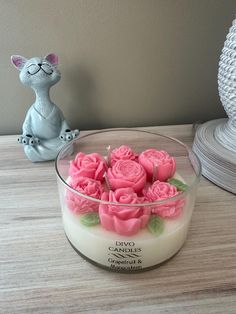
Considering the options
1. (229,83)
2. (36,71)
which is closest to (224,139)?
(229,83)

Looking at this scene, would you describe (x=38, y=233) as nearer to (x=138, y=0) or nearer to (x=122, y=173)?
(x=122, y=173)

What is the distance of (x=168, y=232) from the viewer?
1.13 ft

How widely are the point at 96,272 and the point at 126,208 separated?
3.6 inches

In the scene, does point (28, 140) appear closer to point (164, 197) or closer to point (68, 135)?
point (68, 135)

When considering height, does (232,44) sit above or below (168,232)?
above

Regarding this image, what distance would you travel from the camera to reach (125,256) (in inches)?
13.3

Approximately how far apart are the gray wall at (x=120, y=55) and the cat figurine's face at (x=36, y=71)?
0.22 feet

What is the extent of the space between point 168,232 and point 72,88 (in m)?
0.35

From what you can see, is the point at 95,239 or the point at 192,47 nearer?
the point at 95,239

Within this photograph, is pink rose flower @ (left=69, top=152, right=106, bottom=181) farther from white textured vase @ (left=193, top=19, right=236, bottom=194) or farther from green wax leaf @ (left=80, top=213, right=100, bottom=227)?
white textured vase @ (left=193, top=19, right=236, bottom=194)

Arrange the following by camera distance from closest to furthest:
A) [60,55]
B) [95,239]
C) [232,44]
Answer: [95,239]
[232,44]
[60,55]

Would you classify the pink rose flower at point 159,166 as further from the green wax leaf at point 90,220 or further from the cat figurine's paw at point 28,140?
the cat figurine's paw at point 28,140

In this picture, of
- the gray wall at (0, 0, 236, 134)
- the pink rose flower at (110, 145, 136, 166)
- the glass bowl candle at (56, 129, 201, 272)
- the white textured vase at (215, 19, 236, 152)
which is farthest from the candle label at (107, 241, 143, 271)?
the gray wall at (0, 0, 236, 134)

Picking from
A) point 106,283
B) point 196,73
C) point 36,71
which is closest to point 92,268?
point 106,283
